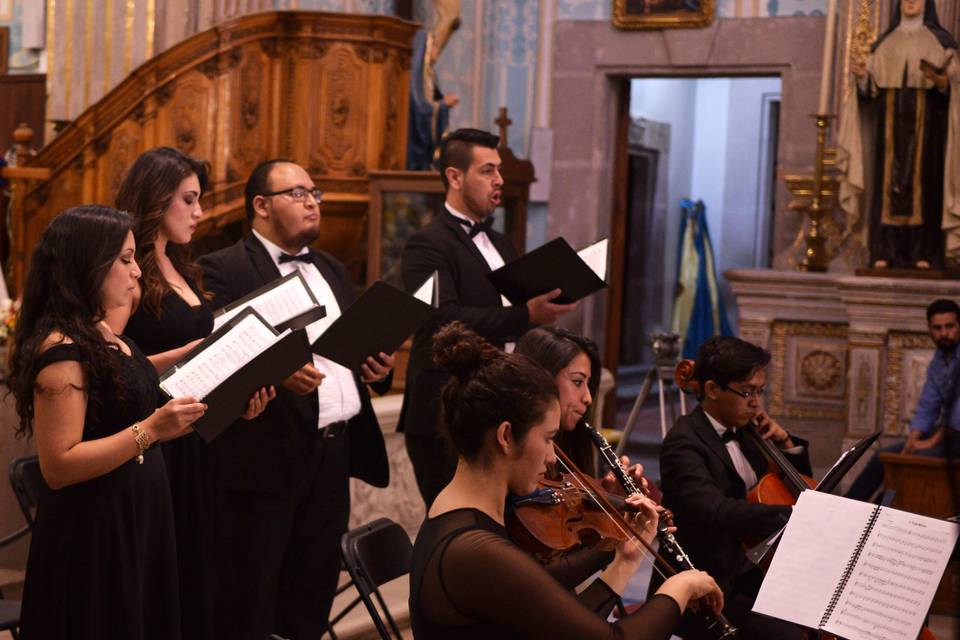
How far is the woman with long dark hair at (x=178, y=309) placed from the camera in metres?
3.39

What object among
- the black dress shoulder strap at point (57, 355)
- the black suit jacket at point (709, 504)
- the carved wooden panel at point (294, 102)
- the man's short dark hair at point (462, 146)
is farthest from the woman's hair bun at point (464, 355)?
the carved wooden panel at point (294, 102)

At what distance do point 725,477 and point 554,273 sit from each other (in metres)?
0.76

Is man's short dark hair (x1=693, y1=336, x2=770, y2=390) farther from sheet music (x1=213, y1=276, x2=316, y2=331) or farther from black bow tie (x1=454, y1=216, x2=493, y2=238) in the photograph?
sheet music (x1=213, y1=276, x2=316, y2=331)

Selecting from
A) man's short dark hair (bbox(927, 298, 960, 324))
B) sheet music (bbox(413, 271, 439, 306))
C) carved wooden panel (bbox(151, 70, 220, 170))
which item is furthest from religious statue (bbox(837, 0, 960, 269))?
sheet music (bbox(413, 271, 439, 306))

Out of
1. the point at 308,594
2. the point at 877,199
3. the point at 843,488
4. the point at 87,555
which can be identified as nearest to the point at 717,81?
the point at 877,199

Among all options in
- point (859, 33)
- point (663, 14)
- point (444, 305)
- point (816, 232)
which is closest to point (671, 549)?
point (444, 305)

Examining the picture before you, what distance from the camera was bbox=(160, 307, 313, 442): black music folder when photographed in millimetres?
2883

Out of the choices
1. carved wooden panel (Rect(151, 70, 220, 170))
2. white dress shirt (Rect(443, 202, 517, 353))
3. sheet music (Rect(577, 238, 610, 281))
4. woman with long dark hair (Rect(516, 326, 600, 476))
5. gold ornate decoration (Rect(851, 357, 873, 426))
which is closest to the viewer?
woman with long dark hair (Rect(516, 326, 600, 476))

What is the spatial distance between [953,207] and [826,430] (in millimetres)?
1590

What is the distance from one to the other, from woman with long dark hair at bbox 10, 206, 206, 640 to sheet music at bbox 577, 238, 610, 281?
1.47m

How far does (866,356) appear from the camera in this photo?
783cm

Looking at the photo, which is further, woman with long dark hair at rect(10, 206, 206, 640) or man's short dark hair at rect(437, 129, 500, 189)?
man's short dark hair at rect(437, 129, 500, 189)

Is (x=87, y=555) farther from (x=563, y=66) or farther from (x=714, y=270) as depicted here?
(x=714, y=270)

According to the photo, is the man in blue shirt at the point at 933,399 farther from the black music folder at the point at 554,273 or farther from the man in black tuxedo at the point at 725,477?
the black music folder at the point at 554,273
